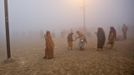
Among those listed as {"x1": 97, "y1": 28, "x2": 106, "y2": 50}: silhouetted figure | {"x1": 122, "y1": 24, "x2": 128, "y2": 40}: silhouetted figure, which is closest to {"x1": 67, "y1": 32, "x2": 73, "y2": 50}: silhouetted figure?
{"x1": 97, "y1": 28, "x2": 106, "y2": 50}: silhouetted figure

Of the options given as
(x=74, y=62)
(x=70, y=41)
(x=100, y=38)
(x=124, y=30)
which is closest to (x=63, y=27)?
(x=70, y=41)

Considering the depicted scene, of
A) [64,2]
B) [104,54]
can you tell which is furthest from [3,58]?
[104,54]

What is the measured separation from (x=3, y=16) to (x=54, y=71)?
1.57 metres

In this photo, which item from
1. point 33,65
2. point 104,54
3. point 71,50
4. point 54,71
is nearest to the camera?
point 54,71

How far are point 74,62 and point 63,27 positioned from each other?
852mm

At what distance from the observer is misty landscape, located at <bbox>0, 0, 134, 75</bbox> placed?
3.73 metres

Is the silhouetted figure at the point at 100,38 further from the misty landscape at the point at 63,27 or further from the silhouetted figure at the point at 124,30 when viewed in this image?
the silhouetted figure at the point at 124,30

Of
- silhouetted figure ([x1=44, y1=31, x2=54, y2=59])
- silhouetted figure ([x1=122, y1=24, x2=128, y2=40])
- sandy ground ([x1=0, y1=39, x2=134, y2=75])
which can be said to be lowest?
sandy ground ([x1=0, y1=39, x2=134, y2=75])

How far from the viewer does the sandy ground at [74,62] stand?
3.22m

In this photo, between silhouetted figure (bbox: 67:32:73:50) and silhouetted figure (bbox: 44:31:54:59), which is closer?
silhouetted figure (bbox: 44:31:54:59)

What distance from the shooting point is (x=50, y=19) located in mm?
4117

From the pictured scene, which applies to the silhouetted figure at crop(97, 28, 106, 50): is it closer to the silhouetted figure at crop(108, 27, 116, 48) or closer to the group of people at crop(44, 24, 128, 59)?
the group of people at crop(44, 24, 128, 59)

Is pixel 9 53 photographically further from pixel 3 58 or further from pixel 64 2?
pixel 64 2

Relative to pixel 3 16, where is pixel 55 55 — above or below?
below
